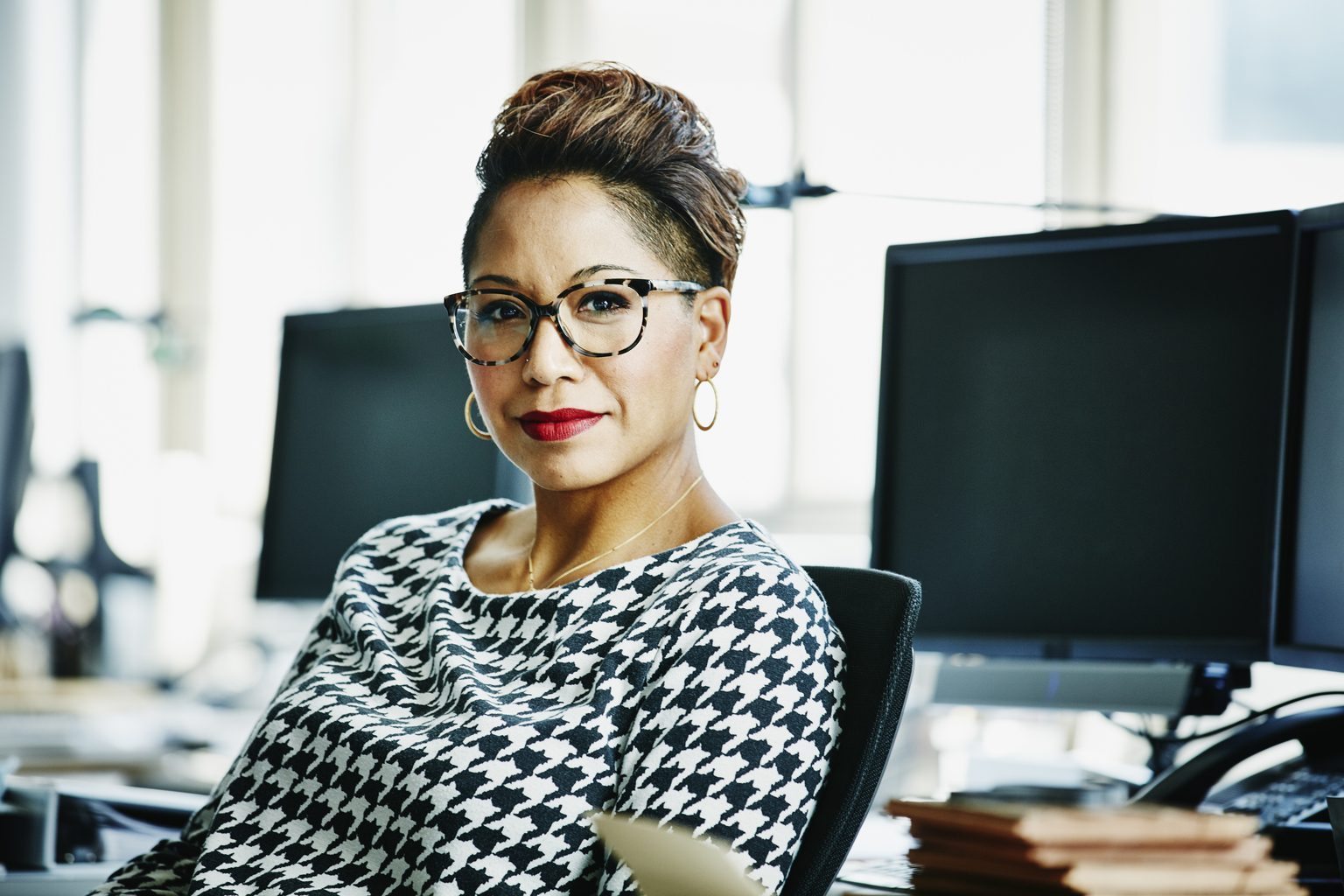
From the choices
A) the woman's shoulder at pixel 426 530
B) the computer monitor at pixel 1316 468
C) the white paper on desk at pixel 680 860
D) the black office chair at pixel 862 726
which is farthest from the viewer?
the woman's shoulder at pixel 426 530

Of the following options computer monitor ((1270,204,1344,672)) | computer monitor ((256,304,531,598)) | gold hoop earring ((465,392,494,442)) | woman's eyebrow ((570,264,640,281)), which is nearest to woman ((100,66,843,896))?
woman's eyebrow ((570,264,640,281))

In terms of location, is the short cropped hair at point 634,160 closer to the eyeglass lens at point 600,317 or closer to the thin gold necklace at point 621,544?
the eyeglass lens at point 600,317

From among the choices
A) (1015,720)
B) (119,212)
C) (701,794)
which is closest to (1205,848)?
(701,794)

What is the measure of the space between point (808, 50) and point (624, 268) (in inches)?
89.5

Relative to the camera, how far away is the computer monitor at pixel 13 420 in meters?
2.27

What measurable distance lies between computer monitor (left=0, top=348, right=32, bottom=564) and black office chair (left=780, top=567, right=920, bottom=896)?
182cm

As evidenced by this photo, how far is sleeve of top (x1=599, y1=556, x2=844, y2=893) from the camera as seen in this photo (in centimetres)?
89

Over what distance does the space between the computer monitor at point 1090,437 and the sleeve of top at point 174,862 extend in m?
0.67

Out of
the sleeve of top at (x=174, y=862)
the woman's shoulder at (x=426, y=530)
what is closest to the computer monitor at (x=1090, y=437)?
the woman's shoulder at (x=426, y=530)

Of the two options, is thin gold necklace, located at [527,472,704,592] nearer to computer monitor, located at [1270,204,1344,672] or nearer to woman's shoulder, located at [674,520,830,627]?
woman's shoulder, located at [674,520,830,627]

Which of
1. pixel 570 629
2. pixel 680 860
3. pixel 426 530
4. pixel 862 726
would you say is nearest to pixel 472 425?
pixel 426 530

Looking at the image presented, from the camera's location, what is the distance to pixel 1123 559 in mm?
1335

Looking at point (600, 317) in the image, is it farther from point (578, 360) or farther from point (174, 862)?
point (174, 862)

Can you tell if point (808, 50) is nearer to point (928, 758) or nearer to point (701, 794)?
point (928, 758)
